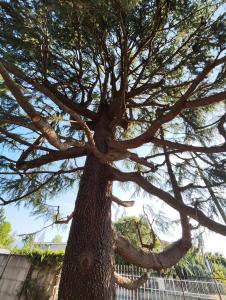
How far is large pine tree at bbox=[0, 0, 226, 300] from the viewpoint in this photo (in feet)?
6.14

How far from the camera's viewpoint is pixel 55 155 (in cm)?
265

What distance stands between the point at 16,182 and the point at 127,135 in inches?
85.6

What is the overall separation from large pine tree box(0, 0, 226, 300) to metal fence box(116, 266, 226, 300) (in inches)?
171

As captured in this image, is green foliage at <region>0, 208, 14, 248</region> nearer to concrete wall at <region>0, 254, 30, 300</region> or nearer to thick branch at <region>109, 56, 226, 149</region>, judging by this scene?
concrete wall at <region>0, 254, 30, 300</region>

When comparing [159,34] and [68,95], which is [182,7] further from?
[68,95]

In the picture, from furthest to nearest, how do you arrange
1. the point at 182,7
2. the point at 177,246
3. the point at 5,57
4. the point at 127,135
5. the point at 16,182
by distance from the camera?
the point at 127,135
the point at 16,182
the point at 177,246
the point at 182,7
the point at 5,57

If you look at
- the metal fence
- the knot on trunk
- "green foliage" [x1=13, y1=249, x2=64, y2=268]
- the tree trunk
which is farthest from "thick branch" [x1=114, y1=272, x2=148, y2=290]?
the metal fence

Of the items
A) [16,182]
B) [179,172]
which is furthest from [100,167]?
[16,182]

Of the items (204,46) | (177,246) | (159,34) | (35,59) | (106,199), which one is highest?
(159,34)

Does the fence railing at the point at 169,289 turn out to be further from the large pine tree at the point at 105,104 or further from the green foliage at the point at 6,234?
the green foliage at the point at 6,234

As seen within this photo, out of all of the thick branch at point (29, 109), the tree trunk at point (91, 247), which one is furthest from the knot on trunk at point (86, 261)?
the thick branch at point (29, 109)

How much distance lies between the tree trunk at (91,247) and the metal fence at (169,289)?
496 centimetres

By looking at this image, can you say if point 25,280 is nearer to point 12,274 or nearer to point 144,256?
point 12,274

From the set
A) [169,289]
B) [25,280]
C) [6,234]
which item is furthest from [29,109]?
[6,234]
